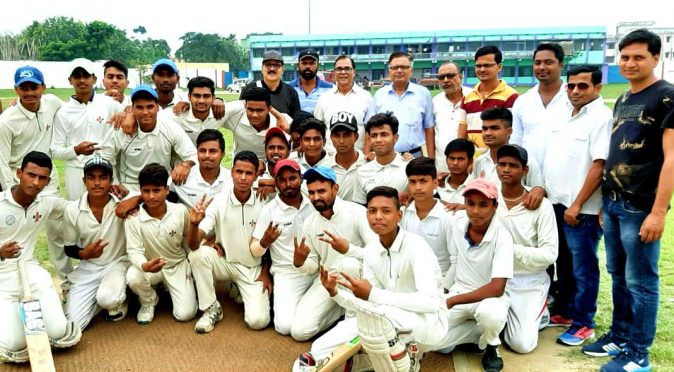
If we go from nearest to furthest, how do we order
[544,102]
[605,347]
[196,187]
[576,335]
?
1. [605,347]
2. [576,335]
3. [544,102]
4. [196,187]

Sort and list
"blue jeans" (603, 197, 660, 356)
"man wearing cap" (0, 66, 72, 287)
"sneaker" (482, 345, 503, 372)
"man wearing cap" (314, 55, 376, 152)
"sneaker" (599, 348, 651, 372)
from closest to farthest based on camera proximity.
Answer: "blue jeans" (603, 197, 660, 356) → "sneaker" (599, 348, 651, 372) → "sneaker" (482, 345, 503, 372) → "man wearing cap" (0, 66, 72, 287) → "man wearing cap" (314, 55, 376, 152)

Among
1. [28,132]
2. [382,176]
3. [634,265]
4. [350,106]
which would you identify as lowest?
[634,265]

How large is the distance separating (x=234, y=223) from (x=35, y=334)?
176 cm

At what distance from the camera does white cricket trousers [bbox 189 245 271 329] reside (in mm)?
4922

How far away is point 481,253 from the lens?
14.1 ft

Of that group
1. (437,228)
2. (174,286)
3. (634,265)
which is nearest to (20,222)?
(174,286)

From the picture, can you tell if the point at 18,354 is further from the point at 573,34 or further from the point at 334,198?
the point at 573,34

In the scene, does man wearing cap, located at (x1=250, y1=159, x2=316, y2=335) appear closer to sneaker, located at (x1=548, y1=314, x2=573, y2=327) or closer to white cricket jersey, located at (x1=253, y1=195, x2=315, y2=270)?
white cricket jersey, located at (x1=253, y1=195, x2=315, y2=270)

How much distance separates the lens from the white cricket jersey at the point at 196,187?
5.48 metres

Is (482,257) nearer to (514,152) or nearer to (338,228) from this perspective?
(514,152)

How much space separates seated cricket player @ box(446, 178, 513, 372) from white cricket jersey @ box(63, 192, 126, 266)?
2.93m

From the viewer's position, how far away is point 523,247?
4551 millimetres

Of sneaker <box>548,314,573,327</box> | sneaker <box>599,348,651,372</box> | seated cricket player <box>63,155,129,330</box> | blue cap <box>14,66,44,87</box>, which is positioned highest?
blue cap <box>14,66,44,87</box>

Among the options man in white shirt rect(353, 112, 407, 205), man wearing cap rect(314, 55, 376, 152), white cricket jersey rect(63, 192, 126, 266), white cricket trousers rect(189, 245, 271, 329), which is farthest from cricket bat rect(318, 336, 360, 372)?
man wearing cap rect(314, 55, 376, 152)
